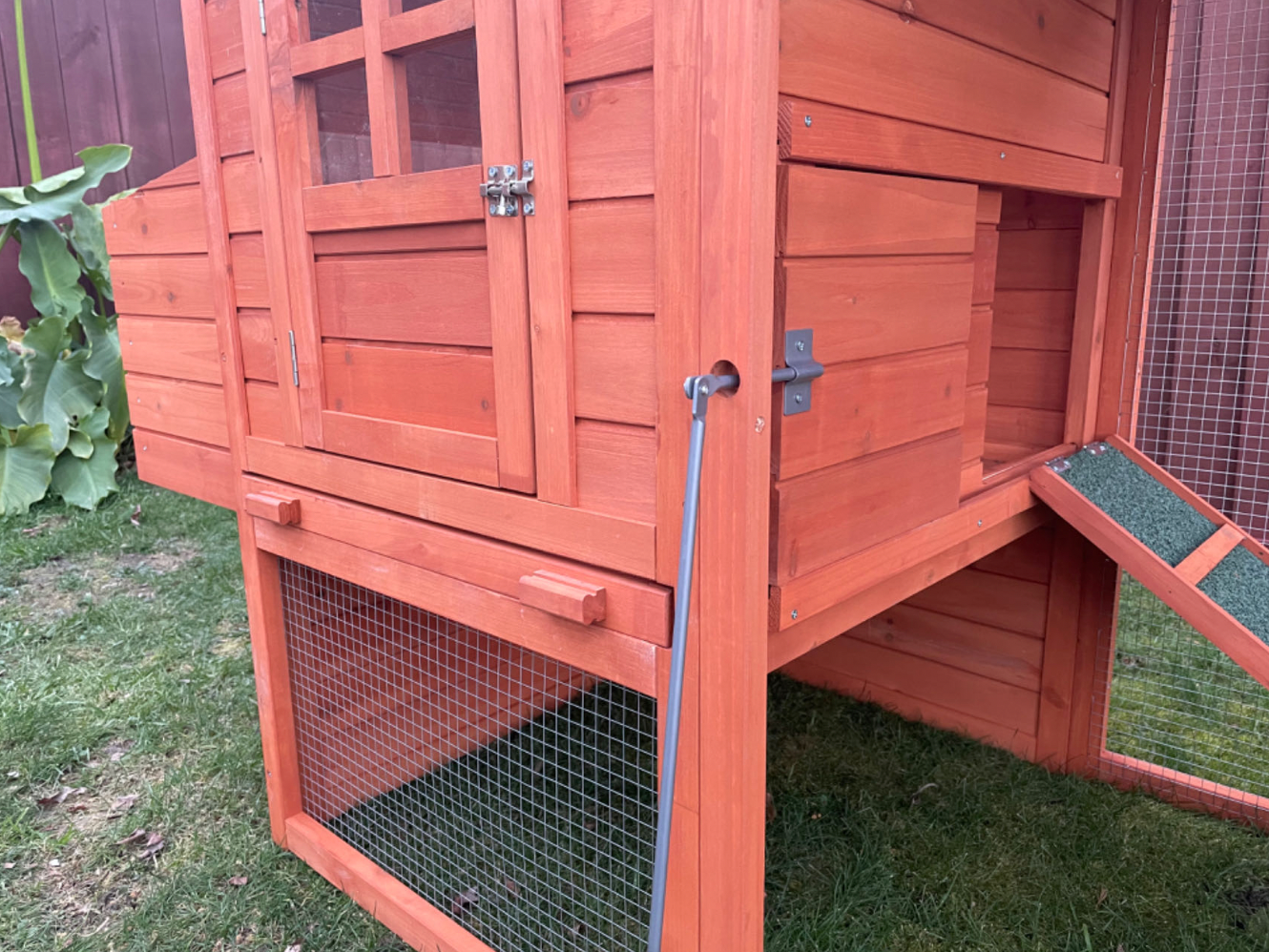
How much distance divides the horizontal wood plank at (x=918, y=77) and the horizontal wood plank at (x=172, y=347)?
4.09ft

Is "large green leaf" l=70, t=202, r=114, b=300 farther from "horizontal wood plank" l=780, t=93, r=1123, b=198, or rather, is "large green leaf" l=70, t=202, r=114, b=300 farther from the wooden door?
"horizontal wood plank" l=780, t=93, r=1123, b=198

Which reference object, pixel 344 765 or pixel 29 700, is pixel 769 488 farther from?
pixel 29 700

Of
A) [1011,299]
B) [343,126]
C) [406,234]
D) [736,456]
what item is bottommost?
[736,456]

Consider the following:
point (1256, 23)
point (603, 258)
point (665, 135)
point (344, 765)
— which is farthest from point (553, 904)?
point (1256, 23)

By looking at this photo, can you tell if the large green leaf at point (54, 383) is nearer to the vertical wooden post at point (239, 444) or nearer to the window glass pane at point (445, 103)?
the vertical wooden post at point (239, 444)

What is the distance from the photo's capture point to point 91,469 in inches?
164

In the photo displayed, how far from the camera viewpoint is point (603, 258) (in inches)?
45.3

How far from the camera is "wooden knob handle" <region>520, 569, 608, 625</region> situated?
122 cm

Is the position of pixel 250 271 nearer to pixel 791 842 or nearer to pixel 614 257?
pixel 614 257

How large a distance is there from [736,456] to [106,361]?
4.05 metres

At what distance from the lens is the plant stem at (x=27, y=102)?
443cm

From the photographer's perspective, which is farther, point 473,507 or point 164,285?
point 164,285

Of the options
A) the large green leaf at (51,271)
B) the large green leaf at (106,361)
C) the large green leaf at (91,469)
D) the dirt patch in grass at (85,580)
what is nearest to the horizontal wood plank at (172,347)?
the dirt patch in grass at (85,580)

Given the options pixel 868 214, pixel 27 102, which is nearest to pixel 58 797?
pixel 868 214
